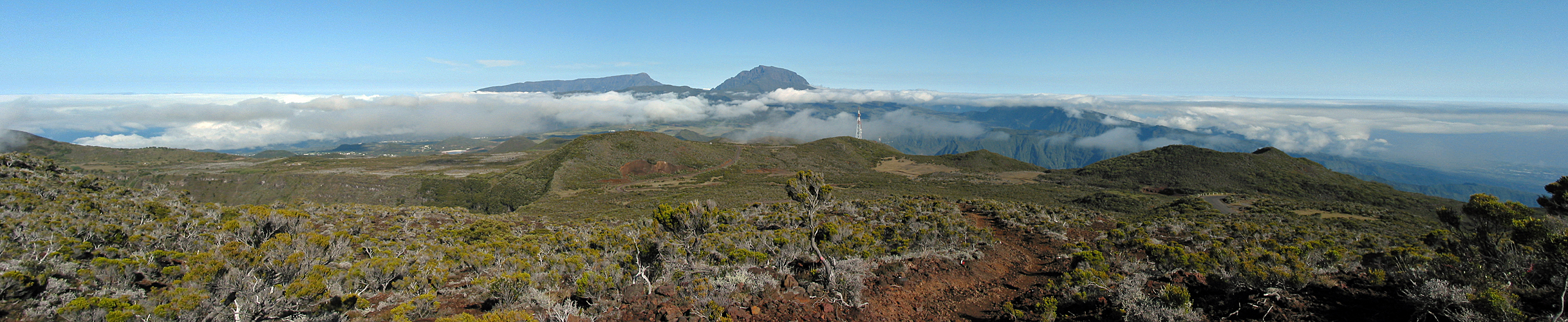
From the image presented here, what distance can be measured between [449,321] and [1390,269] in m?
17.1

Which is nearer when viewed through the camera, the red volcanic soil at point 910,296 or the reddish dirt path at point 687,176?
the red volcanic soil at point 910,296

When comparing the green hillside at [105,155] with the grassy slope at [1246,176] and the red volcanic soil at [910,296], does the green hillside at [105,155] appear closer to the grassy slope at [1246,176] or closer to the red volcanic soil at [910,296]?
the red volcanic soil at [910,296]

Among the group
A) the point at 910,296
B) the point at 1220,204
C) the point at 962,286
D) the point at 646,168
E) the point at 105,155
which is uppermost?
the point at 910,296

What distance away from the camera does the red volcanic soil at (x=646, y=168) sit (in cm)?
7919

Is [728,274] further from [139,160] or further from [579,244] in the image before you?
[139,160]

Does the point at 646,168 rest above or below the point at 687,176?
above

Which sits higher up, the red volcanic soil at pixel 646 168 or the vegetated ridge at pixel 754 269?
the vegetated ridge at pixel 754 269

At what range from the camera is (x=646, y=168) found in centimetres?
8088

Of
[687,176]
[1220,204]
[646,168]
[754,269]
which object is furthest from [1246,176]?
[646,168]

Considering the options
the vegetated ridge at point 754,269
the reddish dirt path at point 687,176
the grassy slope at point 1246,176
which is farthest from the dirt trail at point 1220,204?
the reddish dirt path at point 687,176

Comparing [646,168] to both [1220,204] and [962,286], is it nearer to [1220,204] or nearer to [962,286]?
[1220,204]

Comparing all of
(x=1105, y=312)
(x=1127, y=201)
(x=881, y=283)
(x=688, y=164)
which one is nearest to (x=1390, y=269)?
(x=1105, y=312)

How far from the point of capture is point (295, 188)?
64.1 m

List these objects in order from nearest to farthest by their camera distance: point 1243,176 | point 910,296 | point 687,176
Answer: point 910,296, point 1243,176, point 687,176
